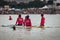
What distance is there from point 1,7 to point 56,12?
2.01 ft

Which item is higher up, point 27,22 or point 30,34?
point 27,22

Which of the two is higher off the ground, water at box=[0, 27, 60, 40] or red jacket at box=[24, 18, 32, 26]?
red jacket at box=[24, 18, 32, 26]

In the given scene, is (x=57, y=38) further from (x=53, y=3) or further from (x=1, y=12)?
(x=1, y=12)

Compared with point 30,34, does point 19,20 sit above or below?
above

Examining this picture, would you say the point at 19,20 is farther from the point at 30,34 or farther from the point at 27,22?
the point at 30,34

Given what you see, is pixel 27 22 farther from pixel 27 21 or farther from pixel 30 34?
pixel 30 34

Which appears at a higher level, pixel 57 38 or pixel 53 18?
pixel 53 18

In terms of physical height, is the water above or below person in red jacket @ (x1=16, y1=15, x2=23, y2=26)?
below

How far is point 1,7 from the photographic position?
2.26 metres

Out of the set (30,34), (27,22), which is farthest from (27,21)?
(30,34)

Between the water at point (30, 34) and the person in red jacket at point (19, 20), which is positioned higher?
the person in red jacket at point (19, 20)

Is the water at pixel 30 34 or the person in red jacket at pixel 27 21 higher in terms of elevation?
the person in red jacket at pixel 27 21

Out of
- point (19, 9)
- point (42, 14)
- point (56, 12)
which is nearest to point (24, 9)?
point (19, 9)

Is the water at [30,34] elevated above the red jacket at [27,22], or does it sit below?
below
